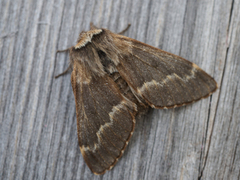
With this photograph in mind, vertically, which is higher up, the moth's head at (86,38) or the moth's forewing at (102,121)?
the moth's head at (86,38)

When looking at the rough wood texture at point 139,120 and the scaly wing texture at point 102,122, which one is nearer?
the scaly wing texture at point 102,122

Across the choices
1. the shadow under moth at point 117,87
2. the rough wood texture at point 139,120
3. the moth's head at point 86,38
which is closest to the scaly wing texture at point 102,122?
the shadow under moth at point 117,87

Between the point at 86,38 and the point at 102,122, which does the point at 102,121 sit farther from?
the point at 86,38

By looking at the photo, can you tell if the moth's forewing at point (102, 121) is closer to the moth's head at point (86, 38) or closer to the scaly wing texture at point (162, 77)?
the scaly wing texture at point (162, 77)

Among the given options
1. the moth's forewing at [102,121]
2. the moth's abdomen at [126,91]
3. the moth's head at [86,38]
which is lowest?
the moth's forewing at [102,121]

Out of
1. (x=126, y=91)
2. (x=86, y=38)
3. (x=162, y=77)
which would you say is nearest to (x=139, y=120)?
(x=126, y=91)

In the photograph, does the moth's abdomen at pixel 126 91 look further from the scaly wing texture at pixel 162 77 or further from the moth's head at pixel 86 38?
the moth's head at pixel 86 38
